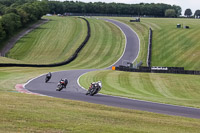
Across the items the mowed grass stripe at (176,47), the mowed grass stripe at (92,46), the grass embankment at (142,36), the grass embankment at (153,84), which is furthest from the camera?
the grass embankment at (142,36)

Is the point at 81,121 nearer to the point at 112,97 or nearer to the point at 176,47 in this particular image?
the point at 112,97

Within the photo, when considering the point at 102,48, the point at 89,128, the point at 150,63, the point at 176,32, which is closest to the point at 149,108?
the point at 89,128

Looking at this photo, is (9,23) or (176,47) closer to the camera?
(176,47)

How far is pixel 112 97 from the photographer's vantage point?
29469 millimetres

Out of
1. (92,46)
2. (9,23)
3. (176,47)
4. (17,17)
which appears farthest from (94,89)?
(17,17)

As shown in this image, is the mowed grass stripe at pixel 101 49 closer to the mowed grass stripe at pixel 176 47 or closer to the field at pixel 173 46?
the field at pixel 173 46

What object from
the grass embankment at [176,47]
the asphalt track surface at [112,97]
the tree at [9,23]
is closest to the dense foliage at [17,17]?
the tree at [9,23]

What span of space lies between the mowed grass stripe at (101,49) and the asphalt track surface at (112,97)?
1.83 metres

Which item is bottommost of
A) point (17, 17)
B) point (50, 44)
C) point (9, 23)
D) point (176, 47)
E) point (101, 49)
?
point (101, 49)

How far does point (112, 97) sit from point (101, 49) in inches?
2503

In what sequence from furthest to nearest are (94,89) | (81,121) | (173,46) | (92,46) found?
(92,46) < (173,46) < (94,89) < (81,121)

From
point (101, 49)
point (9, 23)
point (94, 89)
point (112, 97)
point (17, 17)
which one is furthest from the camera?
point (17, 17)

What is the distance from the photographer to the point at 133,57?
84.6 meters

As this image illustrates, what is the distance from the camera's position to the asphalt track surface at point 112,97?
23.6 meters
